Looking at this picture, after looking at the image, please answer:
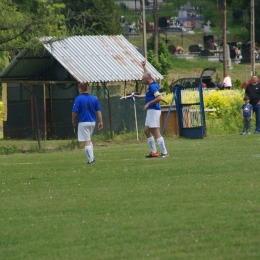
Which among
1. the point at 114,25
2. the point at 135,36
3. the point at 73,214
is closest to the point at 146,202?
the point at 73,214

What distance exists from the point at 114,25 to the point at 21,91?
149ft

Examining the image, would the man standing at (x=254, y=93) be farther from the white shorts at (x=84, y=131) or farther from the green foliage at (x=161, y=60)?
the green foliage at (x=161, y=60)

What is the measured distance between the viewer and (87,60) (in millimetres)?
28859

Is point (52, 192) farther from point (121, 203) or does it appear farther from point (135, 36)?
point (135, 36)

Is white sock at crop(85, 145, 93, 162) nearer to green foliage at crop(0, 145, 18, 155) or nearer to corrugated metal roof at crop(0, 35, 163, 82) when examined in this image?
green foliage at crop(0, 145, 18, 155)

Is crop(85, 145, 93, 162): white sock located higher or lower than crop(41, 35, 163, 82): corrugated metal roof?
lower

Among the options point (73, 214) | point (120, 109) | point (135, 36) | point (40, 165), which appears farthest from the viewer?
point (135, 36)

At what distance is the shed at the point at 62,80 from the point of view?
2733 cm

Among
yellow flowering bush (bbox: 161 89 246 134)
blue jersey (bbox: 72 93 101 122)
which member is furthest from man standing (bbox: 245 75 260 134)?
blue jersey (bbox: 72 93 101 122)

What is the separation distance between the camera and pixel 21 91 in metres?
28.7

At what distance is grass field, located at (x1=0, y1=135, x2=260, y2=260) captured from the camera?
27.7 feet

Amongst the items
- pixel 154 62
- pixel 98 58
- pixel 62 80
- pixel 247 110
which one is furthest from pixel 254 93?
pixel 154 62

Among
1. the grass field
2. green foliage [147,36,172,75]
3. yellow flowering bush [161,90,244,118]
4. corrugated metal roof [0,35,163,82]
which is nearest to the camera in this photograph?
the grass field

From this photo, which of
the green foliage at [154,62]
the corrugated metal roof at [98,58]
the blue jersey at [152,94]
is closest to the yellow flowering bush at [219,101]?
the corrugated metal roof at [98,58]
